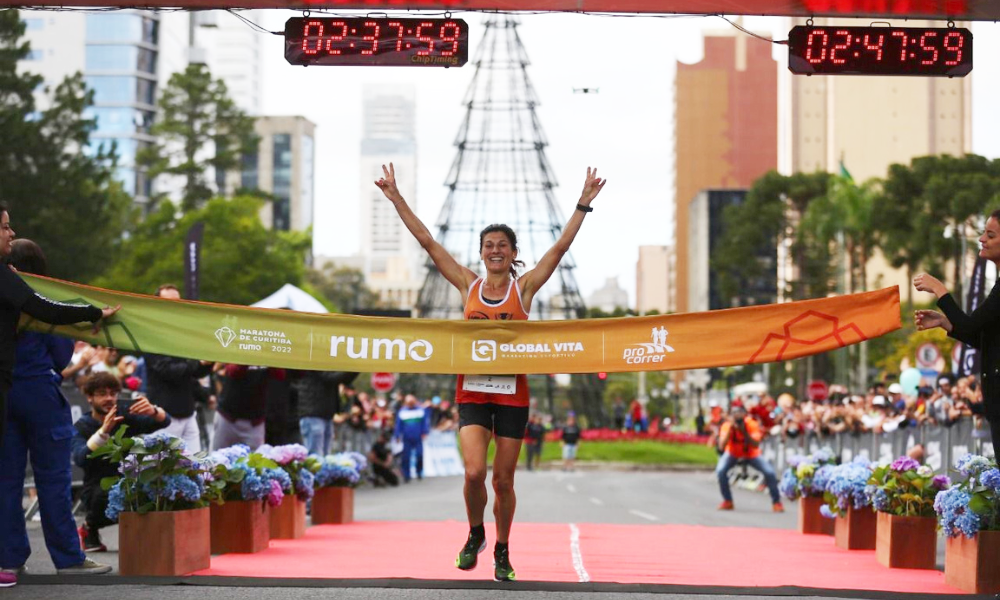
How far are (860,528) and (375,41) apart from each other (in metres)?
5.93

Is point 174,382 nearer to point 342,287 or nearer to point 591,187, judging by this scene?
point 591,187

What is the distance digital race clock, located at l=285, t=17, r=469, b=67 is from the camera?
12.8 m

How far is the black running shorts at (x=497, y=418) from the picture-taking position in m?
9.70

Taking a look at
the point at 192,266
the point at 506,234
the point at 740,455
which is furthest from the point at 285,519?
the point at 192,266

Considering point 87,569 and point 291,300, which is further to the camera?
point 291,300

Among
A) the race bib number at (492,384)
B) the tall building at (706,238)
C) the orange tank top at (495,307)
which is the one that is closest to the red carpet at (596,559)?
the race bib number at (492,384)

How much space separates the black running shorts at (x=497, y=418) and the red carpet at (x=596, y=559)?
3.15ft

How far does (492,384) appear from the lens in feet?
32.2

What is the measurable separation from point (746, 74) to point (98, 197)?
139217 mm

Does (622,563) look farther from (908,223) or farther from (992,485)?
(908,223)

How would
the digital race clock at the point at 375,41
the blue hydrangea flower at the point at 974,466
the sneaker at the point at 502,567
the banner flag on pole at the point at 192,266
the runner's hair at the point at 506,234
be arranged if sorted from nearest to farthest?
the sneaker at the point at 502,567 → the runner's hair at the point at 506,234 → the blue hydrangea flower at the point at 974,466 → the digital race clock at the point at 375,41 → the banner flag on pole at the point at 192,266

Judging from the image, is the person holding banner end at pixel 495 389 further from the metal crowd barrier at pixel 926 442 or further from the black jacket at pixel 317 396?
the black jacket at pixel 317 396

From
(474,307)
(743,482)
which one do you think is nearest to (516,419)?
(474,307)

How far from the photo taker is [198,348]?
10633mm
